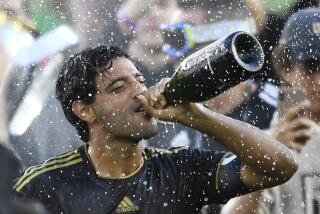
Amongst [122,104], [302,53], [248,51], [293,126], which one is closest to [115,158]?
[122,104]

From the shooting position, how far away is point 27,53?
12.6 feet

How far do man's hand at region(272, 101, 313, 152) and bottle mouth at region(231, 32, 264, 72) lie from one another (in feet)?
2.09

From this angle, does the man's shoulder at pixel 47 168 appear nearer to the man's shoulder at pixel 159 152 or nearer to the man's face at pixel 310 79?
the man's shoulder at pixel 159 152

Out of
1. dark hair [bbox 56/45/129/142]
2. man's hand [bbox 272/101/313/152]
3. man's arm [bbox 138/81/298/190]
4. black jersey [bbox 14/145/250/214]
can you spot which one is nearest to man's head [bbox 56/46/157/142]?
dark hair [bbox 56/45/129/142]

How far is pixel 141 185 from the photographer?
2439 mm

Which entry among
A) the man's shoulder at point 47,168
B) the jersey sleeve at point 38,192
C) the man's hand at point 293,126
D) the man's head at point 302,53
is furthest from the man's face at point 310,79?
the jersey sleeve at point 38,192

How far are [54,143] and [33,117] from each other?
19 cm

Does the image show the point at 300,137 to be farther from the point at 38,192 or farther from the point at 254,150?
the point at 38,192

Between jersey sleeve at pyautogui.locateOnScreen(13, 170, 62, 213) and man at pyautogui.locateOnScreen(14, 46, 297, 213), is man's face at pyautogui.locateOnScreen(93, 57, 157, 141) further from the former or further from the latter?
jersey sleeve at pyautogui.locateOnScreen(13, 170, 62, 213)

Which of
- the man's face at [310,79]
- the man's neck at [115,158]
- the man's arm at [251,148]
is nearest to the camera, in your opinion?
the man's arm at [251,148]

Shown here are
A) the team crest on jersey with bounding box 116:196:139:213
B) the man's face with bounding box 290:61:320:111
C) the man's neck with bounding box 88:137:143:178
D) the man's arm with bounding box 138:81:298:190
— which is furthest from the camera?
the man's face with bounding box 290:61:320:111

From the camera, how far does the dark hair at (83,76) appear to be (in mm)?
2699

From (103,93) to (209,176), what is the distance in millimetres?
517

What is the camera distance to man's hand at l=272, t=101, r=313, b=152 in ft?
8.29
